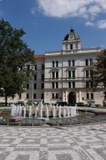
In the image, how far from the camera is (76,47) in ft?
218

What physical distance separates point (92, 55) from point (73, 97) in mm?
12993

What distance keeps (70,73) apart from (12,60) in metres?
30.5

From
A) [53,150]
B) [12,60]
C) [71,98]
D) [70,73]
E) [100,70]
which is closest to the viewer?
[53,150]

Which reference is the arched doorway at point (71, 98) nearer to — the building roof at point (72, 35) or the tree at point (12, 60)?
the building roof at point (72, 35)

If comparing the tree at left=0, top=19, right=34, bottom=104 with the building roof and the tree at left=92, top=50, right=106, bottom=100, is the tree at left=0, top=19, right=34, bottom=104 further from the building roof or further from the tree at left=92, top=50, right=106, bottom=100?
the building roof

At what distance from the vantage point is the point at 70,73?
221 ft

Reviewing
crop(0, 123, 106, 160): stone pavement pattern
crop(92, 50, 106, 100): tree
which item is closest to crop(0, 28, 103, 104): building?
crop(92, 50, 106, 100): tree

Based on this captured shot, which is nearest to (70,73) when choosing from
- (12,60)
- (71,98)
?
(71,98)

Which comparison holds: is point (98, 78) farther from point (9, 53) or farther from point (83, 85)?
point (83, 85)

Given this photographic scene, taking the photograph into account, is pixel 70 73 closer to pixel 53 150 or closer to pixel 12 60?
pixel 12 60

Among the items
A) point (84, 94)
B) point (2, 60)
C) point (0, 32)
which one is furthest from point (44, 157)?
point (84, 94)

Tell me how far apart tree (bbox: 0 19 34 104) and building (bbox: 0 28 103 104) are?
25.6m

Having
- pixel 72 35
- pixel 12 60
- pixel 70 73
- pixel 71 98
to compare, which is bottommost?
pixel 71 98

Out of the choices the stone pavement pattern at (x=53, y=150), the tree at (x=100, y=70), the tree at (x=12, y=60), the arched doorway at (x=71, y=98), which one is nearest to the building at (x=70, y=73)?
the arched doorway at (x=71, y=98)
